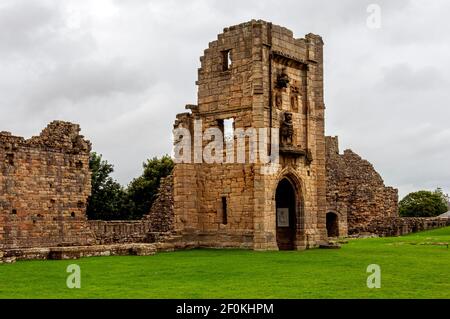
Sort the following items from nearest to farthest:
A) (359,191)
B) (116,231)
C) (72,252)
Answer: (72,252) < (116,231) < (359,191)

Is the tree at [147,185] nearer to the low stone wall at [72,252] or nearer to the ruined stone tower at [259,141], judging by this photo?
the ruined stone tower at [259,141]

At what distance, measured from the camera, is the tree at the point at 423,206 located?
2749 inches

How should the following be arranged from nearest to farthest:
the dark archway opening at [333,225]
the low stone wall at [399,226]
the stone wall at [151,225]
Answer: the stone wall at [151,225] < the low stone wall at [399,226] < the dark archway opening at [333,225]

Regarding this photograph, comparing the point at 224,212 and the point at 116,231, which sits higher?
the point at 224,212

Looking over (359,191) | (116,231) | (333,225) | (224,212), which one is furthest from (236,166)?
(359,191)

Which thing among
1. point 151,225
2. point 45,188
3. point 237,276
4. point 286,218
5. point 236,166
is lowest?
point 237,276

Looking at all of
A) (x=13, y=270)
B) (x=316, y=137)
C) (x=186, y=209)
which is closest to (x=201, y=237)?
(x=186, y=209)

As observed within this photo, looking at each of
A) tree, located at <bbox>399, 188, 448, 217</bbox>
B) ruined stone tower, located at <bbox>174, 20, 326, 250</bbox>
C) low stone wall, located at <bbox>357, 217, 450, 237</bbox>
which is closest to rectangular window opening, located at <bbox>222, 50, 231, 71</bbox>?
ruined stone tower, located at <bbox>174, 20, 326, 250</bbox>

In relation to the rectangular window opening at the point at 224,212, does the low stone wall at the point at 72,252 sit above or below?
below

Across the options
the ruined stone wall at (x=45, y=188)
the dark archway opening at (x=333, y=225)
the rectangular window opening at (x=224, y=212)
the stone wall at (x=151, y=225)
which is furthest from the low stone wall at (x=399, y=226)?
the rectangular window opening at (x=224, y=212)

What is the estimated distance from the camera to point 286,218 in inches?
1019

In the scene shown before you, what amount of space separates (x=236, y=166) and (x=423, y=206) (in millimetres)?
50702

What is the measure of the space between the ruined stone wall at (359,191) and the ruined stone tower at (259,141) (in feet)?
63.7

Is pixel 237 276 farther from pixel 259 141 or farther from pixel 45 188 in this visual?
pixel 45 188
